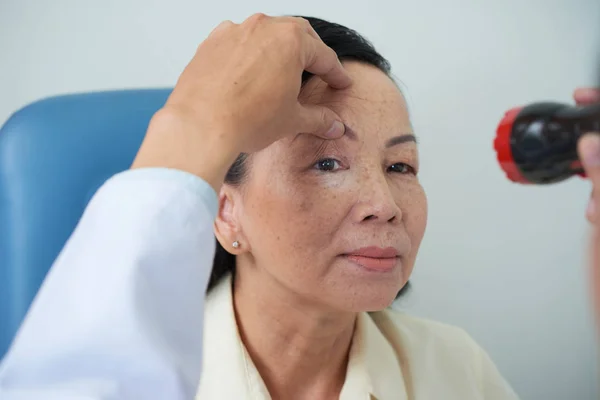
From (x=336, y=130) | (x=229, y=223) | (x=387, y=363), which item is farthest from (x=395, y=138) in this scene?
(x=387, y=363)

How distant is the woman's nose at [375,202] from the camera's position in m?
0.94

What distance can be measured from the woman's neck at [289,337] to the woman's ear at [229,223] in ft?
0.28

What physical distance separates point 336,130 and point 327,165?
0.06m

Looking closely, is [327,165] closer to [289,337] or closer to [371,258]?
[371,258]

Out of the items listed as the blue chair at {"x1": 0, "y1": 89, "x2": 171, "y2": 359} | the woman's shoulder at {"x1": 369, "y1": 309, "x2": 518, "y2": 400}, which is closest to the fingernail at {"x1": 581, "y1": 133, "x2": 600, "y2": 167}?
the woman's shoulder at {"x1": 369, "y1": 309, "x2": 518, "y2": 400}

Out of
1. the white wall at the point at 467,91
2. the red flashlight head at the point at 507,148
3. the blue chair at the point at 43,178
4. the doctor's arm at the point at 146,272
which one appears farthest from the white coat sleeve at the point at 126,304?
the white wall at the point at 467,91

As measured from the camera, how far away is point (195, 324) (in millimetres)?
611

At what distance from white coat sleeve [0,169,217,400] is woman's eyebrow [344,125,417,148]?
0.40 metres

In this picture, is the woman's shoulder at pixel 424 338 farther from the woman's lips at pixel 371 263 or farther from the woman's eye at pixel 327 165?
the woman's eye at pixel 327 165

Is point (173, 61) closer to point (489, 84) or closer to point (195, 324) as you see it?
point (489, 84)

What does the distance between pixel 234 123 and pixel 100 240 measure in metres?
0.19

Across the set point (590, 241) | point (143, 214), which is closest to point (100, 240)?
point (143, 214)

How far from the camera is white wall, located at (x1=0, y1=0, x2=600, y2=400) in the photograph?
1.53 m

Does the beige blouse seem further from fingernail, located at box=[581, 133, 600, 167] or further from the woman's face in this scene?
fingernail, located at box=[581, 133, 600, 167]
